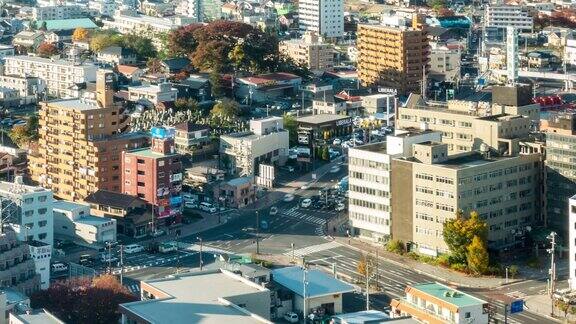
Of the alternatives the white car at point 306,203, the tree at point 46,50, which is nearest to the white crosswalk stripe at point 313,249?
the white car at point 306,203

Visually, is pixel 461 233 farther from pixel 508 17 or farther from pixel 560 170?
pixel 508 17

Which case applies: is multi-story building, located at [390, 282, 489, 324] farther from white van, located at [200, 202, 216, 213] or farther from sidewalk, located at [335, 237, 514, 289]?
white van, located at [200, 202, 216, 213]

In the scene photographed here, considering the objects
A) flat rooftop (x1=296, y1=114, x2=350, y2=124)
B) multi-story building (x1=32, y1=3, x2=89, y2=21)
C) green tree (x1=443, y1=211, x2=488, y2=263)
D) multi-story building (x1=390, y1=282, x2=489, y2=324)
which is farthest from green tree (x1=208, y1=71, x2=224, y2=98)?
multi-story building (x1=390, y1=282, x2=489, y2=324)

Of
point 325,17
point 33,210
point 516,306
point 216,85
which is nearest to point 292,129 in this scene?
point 216,85

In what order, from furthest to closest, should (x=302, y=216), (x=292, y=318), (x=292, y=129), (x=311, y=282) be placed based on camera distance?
(x=292, y=129) → (x=302, y=216) → (x=311, y=282) → (x=292, y=318)

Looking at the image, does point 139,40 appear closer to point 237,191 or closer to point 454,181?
point 237,191
